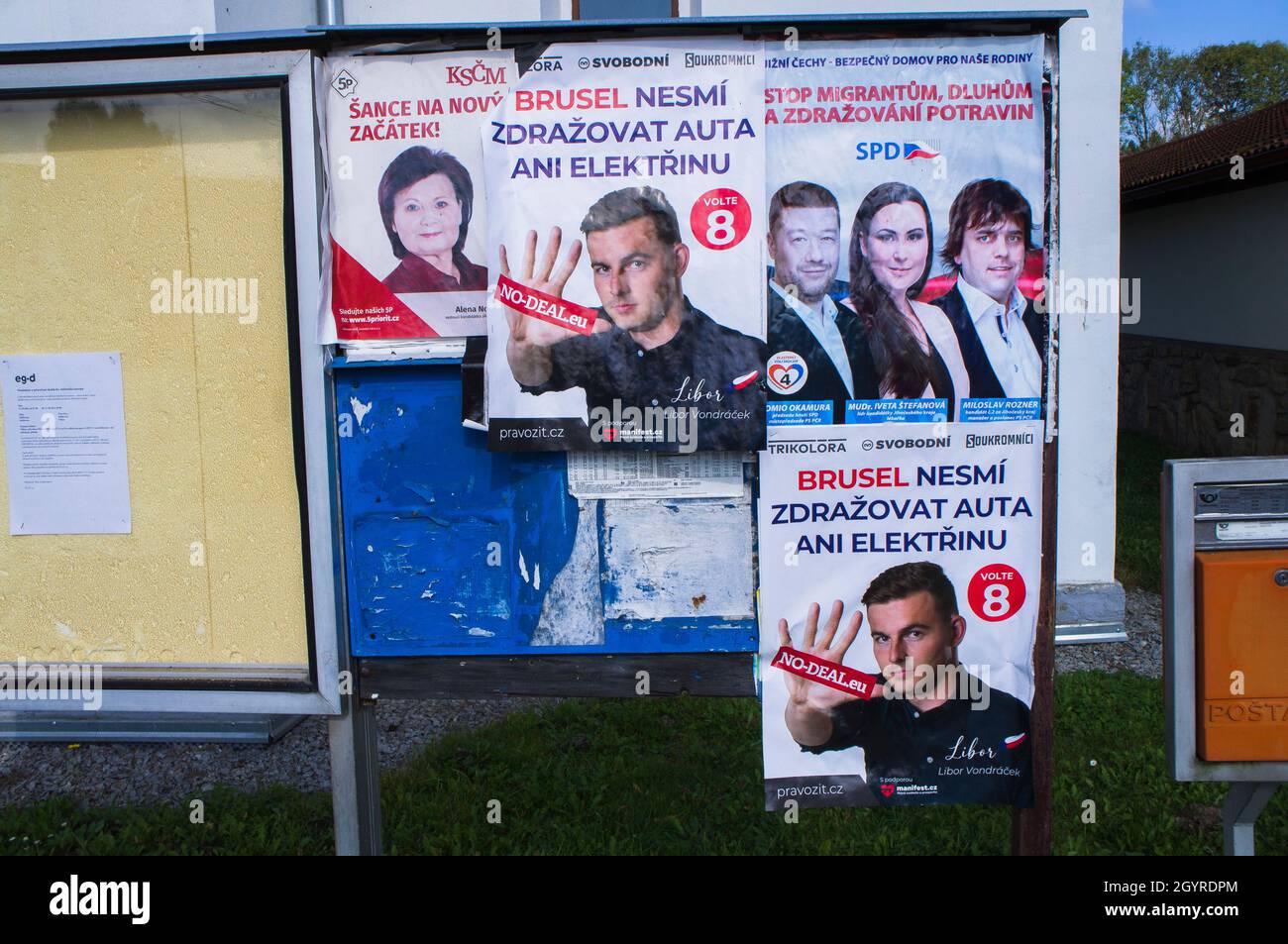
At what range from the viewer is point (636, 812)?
417 cm

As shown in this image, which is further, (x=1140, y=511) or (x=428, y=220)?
(x=1140, y=511)

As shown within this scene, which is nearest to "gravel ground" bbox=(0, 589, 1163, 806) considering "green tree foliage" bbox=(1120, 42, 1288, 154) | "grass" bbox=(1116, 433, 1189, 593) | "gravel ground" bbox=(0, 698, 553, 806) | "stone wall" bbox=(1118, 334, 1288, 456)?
"gravel ground" bbox=(0, 698, 553, 806)

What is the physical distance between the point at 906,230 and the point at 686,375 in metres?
0.69

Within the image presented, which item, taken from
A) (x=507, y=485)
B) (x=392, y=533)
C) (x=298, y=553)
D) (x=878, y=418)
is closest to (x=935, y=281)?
(x=878, y=418)

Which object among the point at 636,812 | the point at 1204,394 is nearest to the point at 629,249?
the point at 636,812

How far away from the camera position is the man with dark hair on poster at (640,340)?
9.45ft

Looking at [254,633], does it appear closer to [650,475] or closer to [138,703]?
[138,703]

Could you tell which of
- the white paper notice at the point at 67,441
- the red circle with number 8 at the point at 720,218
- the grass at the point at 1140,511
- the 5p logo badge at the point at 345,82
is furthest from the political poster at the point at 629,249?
the grass at the point at 1140,511

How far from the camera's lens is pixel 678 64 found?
112 inches

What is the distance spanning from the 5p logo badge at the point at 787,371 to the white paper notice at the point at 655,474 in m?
0.24

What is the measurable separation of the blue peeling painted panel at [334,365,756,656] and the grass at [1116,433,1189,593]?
9.77 feet

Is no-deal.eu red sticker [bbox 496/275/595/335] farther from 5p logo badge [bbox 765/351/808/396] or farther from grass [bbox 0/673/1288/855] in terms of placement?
grass [bbox 0/673/1288/855]

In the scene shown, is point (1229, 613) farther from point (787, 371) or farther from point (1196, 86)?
point (1196, 86)

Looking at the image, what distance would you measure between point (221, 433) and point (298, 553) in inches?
16.1
